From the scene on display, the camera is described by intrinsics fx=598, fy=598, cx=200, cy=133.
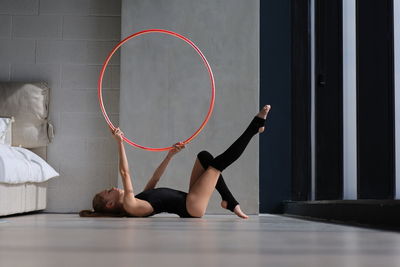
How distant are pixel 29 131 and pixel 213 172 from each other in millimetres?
1964

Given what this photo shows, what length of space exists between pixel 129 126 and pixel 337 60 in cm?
191

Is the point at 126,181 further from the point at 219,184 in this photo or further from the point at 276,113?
the point at 276,113

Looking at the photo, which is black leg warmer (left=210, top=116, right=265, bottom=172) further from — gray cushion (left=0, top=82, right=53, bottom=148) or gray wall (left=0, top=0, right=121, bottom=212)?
gray cushion (left=0, top=82, right=53, bottom=148)

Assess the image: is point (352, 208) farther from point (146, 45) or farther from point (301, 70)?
point (146, 45)

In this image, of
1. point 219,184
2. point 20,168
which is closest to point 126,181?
point 219,184

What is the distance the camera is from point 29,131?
16.8ft

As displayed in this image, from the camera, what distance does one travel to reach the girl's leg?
3877 millimetres

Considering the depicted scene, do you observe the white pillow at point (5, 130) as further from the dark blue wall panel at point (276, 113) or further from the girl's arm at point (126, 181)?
the dark blue wall panel at point (276, 113)

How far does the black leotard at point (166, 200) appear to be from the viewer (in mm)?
3916

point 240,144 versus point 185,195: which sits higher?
point 240,144

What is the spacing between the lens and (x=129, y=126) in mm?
5113

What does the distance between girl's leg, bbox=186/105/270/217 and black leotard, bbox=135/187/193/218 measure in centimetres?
5

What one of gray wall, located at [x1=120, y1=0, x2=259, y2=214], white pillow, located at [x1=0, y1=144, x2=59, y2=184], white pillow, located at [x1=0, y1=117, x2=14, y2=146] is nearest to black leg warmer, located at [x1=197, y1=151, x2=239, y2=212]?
gray wall, located at [x1=120, y1=0, x2=259, y2=214]

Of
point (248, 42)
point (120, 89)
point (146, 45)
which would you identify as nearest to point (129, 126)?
point (120, 89)
